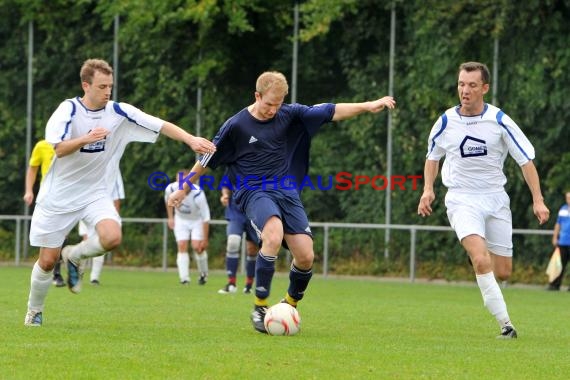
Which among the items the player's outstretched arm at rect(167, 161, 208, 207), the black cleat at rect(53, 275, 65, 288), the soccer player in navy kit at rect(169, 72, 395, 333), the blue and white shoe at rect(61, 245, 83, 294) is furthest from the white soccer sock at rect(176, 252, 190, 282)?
the soccer player in navy kit at rect(169, 72, 395, 333)

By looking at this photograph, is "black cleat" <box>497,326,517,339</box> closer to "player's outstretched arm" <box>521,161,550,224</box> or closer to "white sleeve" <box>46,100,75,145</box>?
"player's outstretched arm" <box>521,161,550,224</box>

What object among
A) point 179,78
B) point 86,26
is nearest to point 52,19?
point 86,26

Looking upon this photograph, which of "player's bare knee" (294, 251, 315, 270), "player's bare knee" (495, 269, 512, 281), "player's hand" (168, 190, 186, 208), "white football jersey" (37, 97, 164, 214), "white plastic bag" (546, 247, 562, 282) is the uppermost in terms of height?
"white football jersey" (37, 97, 164, 214)

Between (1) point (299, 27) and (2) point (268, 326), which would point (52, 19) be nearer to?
(1) point (299, 27)

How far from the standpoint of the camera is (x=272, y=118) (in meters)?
11.4

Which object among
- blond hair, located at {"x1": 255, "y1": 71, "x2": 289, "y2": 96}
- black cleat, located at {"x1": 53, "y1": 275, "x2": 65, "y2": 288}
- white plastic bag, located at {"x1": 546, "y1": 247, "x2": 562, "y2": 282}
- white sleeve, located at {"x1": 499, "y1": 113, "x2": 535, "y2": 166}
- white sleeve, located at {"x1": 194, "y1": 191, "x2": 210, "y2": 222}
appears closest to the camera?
blond hair, located at {"x1": 255, "y1": 71, "x2": 289, "y2": 96}

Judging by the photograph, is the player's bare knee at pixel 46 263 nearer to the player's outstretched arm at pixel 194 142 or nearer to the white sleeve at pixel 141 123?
the white sleeve at pixel 141 123

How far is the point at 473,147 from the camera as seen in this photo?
37.4 ft

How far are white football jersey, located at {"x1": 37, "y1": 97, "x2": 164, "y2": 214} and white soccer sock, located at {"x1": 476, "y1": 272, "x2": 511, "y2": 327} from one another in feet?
10.2

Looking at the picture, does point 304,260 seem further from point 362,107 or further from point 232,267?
point 232,267

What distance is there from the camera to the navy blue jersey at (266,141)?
37.2 ft

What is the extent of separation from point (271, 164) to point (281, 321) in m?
1.42

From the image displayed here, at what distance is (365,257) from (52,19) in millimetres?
9865

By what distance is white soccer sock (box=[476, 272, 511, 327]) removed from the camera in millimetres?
11109
